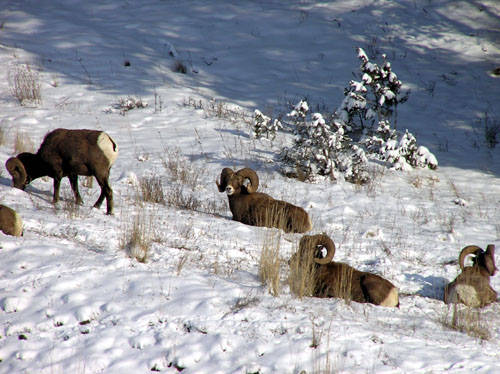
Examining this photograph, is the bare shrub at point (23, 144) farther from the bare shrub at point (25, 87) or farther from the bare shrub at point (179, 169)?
the bare shrub at point (25, 87)

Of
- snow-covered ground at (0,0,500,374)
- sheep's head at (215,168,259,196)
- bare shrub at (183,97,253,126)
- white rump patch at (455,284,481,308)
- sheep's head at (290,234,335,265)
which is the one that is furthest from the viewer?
bare shrub at (183,97,253,126)

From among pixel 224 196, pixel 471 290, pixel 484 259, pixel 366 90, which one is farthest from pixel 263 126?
pixel 471 290

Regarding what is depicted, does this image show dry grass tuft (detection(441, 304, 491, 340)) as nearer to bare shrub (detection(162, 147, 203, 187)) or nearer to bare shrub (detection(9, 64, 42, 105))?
bare shrub (detection(162, 147, 203, 187))

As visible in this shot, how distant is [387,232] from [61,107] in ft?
34.2

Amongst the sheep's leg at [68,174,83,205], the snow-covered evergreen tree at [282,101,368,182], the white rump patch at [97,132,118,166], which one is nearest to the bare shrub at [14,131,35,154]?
the sheep's leg at [68,174,83,205]

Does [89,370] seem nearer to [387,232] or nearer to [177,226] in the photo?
[177,226]

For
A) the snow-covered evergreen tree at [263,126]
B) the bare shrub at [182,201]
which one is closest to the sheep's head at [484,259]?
the bare shrub at [182,201]

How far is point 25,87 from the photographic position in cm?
1431

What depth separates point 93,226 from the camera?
20.8 feet

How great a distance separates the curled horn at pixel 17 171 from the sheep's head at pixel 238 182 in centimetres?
315

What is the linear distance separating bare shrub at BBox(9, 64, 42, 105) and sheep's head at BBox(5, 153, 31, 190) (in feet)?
24.1

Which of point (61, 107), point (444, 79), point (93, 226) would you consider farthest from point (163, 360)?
point (444, 79)

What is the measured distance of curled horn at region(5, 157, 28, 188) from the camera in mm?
7605

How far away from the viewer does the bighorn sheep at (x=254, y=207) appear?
774 centimetres
